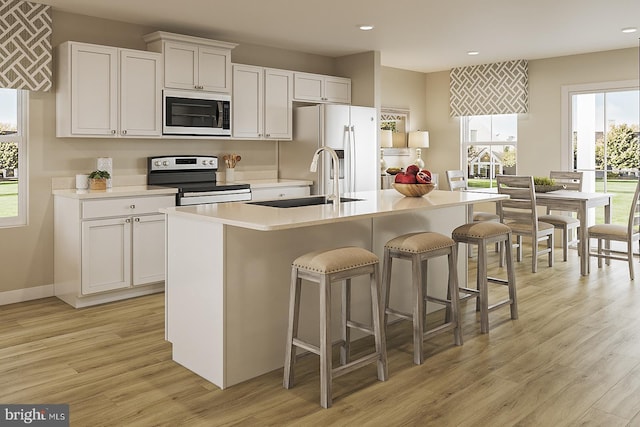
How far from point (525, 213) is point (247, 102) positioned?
3.10 m

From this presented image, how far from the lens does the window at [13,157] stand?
4656 millimetres

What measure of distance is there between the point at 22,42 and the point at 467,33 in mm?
4126

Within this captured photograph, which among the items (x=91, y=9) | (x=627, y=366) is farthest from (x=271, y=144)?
(x=627, y=366)

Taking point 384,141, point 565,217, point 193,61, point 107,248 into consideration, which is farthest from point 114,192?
point 565,217

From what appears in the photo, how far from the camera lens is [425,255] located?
130 inches

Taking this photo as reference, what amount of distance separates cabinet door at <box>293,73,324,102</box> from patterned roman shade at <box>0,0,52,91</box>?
2.59 metres

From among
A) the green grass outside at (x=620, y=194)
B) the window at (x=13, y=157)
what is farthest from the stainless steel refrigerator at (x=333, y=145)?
the green grass outside at (x=620, y=194)

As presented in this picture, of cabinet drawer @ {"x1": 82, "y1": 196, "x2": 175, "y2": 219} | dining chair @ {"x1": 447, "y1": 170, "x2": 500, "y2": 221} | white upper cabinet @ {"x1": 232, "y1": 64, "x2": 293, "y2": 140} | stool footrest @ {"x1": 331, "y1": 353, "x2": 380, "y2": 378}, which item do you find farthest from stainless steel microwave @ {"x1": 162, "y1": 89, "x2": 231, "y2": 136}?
Result: stool footrest @ {"x1": 331, "y1": 353, "x2": 380, "y2": 378}

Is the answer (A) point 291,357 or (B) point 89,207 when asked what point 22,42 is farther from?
(A) point 291,357

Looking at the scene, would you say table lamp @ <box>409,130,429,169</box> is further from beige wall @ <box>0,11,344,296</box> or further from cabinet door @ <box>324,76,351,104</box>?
beige wall @ <box>0,11,344,296</box>

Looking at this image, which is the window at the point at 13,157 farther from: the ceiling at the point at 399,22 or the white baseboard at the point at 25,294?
the ceiling at the point at 399,22

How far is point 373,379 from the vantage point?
304 centimetres

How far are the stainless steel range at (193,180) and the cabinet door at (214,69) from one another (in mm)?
726

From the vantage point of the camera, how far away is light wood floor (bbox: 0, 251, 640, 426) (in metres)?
2.62
